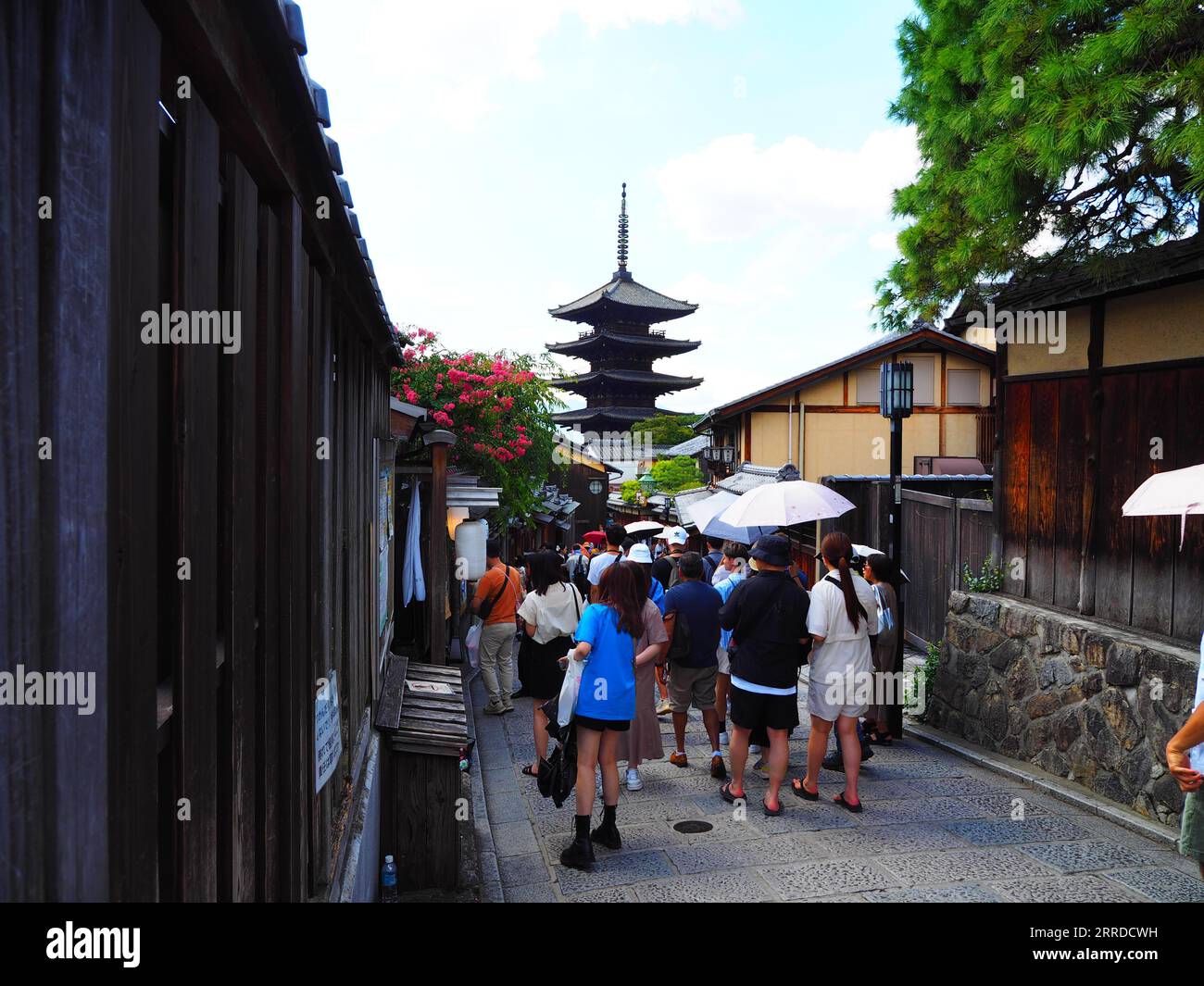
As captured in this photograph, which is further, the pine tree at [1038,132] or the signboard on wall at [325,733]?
the pine tree at [1038,132]

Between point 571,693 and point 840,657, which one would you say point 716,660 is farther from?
point 571,693

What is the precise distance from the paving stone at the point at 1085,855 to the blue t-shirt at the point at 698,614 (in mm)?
2698

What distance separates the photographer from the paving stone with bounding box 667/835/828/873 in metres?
5.39

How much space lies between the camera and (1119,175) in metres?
6.25

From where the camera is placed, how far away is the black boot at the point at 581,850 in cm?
542

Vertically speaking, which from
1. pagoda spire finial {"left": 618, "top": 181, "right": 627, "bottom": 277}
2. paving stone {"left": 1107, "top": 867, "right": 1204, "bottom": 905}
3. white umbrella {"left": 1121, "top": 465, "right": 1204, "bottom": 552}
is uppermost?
pagoda spire finial {"left": 618, "top": 181, "right": 627, "bottom": 277}

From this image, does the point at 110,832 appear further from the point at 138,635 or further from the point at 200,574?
the point at 200,574

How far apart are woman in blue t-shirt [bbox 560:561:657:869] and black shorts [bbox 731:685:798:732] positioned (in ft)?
3.63

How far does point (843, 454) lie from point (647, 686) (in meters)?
19.6

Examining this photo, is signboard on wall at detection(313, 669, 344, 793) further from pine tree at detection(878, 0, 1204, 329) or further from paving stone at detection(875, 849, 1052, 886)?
pine tree at detection(878, 0, 1204, 329)

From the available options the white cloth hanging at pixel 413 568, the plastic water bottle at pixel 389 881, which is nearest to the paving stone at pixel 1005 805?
the plastic water bottle at pixel 389 881

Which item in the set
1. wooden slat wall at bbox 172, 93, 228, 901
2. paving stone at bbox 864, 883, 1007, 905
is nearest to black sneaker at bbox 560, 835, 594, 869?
paving stone at bbox 864, 883, 1007, 905

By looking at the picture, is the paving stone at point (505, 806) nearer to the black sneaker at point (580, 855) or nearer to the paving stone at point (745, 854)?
the black sneaker at point (580, 855)

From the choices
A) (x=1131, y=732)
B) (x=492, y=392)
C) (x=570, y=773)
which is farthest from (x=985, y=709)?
(x=492, y=392)
